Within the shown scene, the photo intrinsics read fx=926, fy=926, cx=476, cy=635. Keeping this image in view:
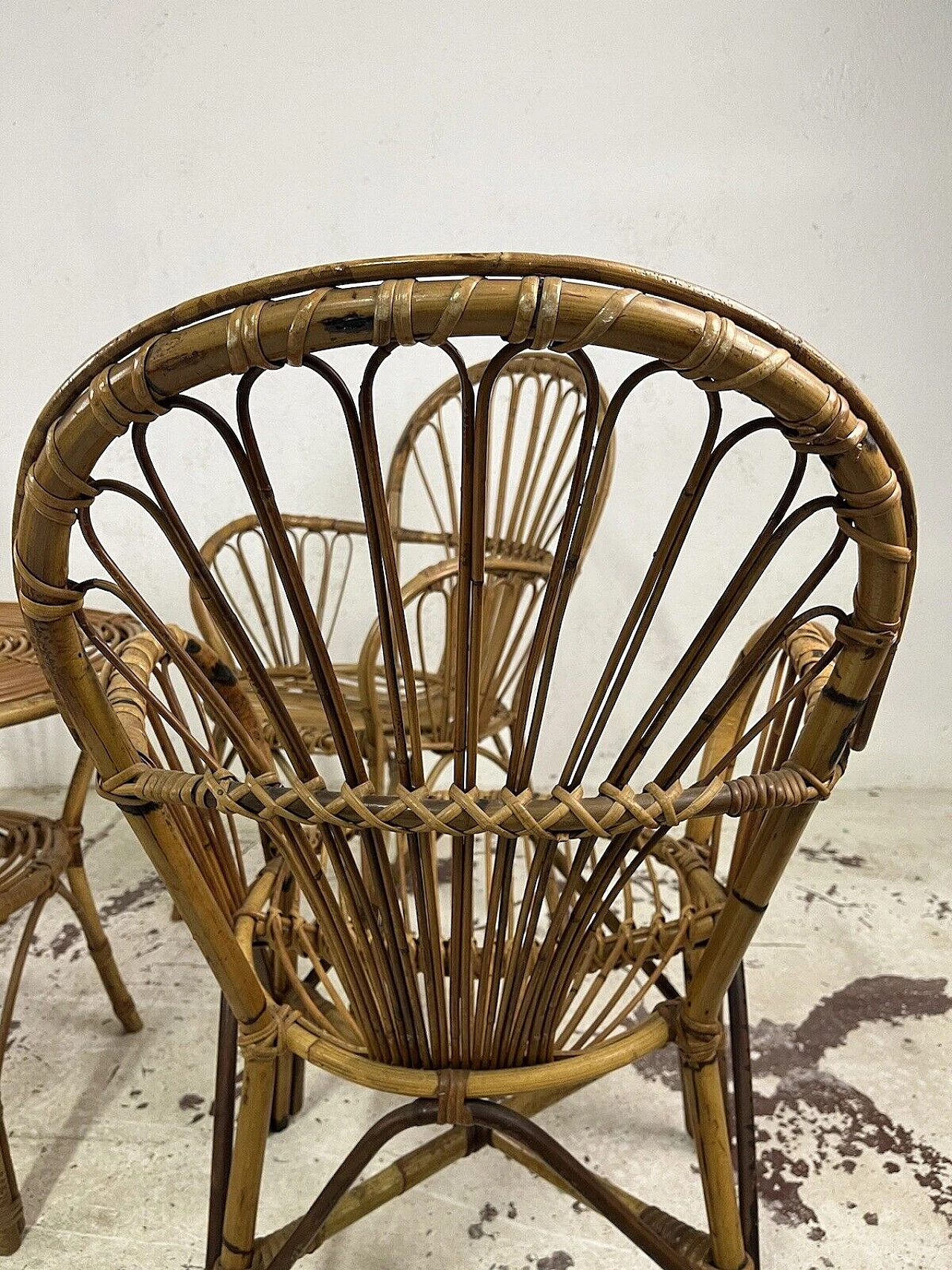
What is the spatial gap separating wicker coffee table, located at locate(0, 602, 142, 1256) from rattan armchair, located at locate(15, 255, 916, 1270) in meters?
0.32

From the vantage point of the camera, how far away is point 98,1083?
1315 mm

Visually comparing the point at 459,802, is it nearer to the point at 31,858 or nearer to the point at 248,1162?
the point at 248,1162

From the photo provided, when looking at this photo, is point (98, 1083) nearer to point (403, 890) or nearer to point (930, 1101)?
point (403, 890)

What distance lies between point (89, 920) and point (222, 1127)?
568 mm

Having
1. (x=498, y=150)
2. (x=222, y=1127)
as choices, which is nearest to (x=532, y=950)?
(x=222, y=1127)

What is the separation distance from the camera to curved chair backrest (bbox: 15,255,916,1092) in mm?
453

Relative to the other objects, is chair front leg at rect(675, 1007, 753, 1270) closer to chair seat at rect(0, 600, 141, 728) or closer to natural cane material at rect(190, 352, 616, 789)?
natural cane material at rect(190, 352, 616, 789)

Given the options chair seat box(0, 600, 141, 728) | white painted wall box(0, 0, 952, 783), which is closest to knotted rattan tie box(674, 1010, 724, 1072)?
chair seat box(0, 600, 141, 728)

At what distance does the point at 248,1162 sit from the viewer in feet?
2.61

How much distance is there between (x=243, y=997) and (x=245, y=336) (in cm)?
54

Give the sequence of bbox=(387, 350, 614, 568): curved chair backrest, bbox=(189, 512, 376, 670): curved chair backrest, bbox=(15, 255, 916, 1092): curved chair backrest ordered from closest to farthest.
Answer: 1. bbox=(15, 255, 916, 1092): curved chair backrest
2. bbox=(387, 350, 614, 568): curved chair backrest
3. bbox=(189, 512, 376, 670): curved chair backrest

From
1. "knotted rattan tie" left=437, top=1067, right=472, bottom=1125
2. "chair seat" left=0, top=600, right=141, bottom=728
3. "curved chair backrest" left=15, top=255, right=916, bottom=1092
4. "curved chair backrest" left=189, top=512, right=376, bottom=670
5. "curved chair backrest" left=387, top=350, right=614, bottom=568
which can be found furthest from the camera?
"curved chair backrest" left=189, top=512, right=376, bottom=670

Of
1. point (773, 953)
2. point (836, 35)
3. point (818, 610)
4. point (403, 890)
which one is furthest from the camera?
point (836, 35)

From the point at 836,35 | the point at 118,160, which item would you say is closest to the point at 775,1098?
the point at 836,35
